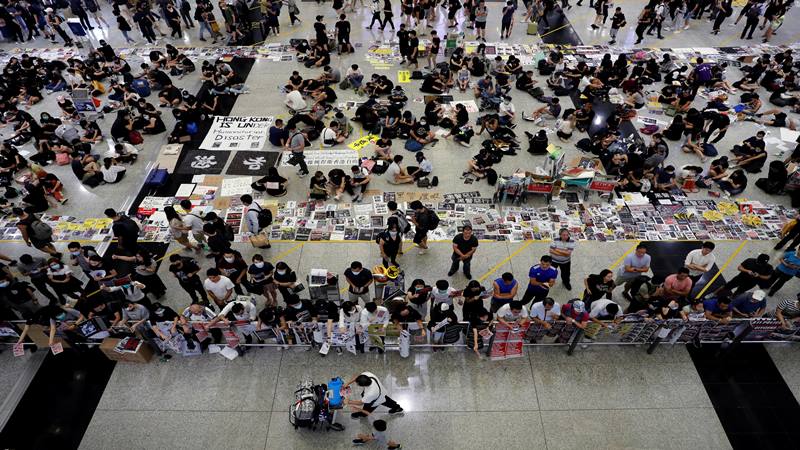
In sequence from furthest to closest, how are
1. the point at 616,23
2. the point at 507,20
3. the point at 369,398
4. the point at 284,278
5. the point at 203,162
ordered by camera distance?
the point at 507,20, the point at 616,23, the point at 203,162, the point at 284,278, the point at 369,398

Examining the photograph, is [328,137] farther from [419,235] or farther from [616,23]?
[616,23]

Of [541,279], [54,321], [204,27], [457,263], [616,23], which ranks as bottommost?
[457,263]

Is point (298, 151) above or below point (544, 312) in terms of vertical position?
below

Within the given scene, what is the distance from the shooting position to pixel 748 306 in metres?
8.55

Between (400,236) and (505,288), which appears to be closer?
(505,288)

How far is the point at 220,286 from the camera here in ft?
29.8

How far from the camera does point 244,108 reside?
16891mm

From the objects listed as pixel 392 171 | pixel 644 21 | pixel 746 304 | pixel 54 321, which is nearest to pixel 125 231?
pixel 54 321

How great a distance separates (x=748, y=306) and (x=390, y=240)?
706 cm

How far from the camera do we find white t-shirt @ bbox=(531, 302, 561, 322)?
846cm

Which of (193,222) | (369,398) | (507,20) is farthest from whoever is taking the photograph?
(507,20)

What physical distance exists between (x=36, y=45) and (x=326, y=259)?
20.6 metres

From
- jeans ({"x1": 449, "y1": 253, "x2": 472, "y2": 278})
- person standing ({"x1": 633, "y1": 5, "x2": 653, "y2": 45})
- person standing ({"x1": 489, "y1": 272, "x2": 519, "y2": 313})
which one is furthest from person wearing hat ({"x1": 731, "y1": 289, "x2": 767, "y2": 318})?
person standing ({"x1": 633, "y1": 5, "x2": 653, "y2": 45})

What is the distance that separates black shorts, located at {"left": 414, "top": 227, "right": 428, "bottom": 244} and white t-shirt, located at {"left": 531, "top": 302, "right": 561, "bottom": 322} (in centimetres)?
332
